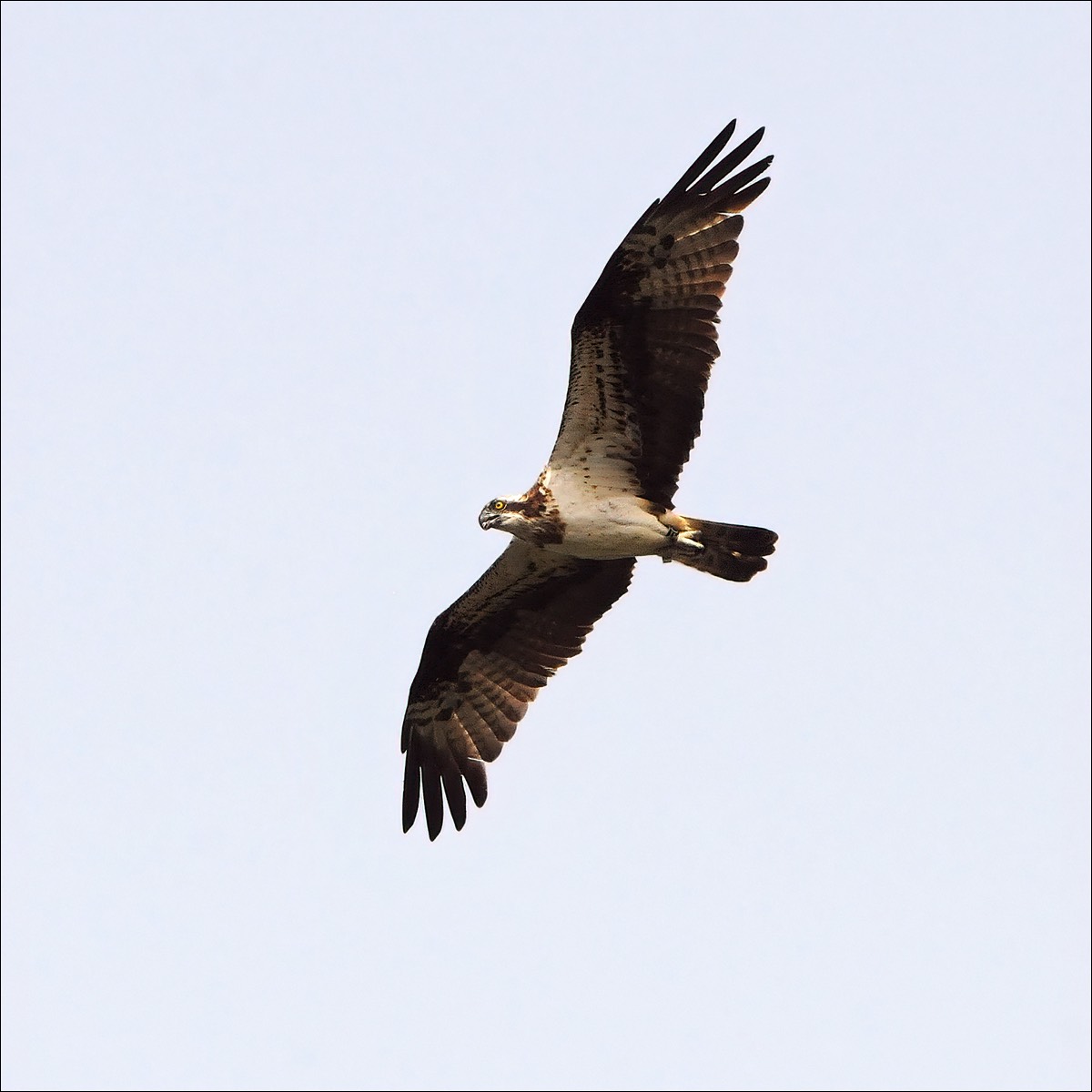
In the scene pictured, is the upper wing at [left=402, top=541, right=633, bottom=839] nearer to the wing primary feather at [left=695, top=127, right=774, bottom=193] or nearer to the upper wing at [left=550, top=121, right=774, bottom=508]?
the upper wing at [left=550, top=121, right=774, bottom=508]

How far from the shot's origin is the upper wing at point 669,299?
1273 cm

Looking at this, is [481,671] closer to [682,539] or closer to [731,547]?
[682,539]

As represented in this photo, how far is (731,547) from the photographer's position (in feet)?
43.3

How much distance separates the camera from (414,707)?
1506 cm

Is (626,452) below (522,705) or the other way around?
the other way around

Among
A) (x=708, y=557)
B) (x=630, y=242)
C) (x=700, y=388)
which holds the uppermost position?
(x=630, y=242)

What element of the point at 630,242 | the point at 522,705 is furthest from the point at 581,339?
the point at 522,705

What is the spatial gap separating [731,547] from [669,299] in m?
1.85

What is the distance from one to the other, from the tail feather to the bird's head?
116 cm

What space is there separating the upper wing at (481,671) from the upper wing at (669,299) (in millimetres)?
1912

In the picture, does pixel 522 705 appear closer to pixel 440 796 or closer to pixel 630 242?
pixel 440 796

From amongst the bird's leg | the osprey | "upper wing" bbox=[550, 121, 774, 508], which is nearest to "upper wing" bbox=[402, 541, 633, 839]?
the osprey

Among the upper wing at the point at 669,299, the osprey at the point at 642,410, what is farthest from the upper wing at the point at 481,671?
the upper wing at the point at 669,299

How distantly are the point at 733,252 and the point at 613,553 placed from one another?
2352mm
